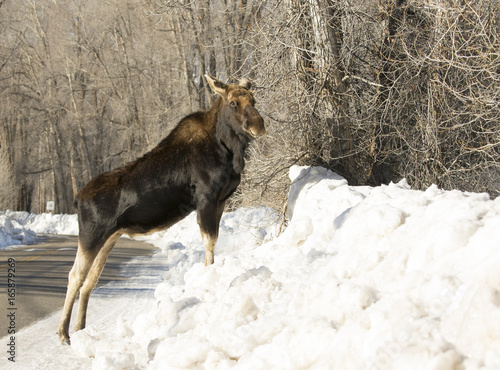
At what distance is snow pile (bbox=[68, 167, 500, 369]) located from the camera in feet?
8.41

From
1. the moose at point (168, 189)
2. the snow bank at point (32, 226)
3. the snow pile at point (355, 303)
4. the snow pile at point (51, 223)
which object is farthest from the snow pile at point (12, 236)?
the snow pile at point (355, 303)

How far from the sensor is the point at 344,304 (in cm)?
319

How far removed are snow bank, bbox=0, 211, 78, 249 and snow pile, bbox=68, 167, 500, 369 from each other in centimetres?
1652

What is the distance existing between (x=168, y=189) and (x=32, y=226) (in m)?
31.2

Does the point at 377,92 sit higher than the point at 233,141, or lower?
higher

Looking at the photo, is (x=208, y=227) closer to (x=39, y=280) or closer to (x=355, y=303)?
(x=355, y=303)

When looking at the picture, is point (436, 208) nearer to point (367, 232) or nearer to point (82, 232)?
point (367, 232)

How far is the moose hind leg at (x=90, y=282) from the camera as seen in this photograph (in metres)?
5.57

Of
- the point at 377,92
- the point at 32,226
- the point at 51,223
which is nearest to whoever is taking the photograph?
the point at 377,92

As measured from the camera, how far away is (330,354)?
289cm

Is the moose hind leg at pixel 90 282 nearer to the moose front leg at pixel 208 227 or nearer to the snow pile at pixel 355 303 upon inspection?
the snow pile at pixel 355 303

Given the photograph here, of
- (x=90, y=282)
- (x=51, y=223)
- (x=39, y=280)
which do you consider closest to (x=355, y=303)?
(x=90, y=282)

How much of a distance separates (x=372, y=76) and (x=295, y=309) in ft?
18.6

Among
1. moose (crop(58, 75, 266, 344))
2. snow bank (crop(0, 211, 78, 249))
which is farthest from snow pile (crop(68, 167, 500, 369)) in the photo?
snow bank (crop(0, 211, 78, 249))
